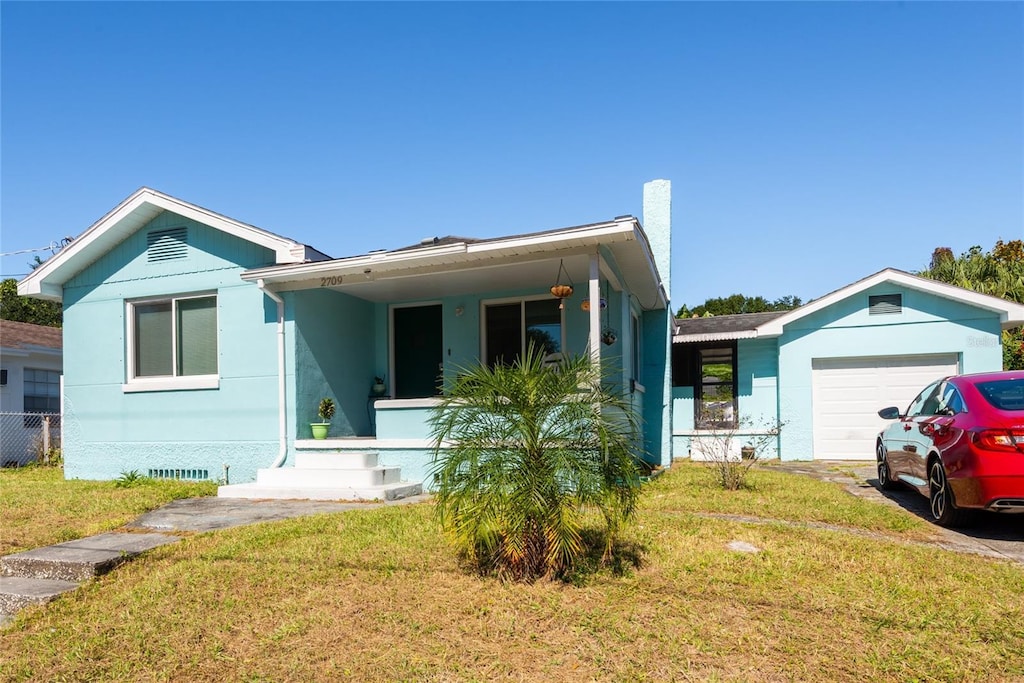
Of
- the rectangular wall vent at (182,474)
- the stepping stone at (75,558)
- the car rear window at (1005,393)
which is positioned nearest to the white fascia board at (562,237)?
the car rear window at (1005,393)

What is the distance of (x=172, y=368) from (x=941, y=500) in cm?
1107

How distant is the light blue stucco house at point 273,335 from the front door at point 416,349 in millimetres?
28

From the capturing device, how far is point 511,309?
35.5 ft

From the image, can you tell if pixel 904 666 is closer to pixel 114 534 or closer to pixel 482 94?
pixel 114 534

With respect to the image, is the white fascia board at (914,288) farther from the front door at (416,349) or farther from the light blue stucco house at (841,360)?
the front door at (416,349)

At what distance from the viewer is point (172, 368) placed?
10.6 meters

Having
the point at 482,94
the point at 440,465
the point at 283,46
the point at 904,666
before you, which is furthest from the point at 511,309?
the point at 904,666

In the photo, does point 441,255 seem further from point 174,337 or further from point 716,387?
point 716,387

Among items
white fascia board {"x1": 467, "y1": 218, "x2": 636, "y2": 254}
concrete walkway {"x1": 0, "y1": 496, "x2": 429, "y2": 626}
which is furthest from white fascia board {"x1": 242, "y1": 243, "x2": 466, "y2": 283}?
concrete walkway {"x1": 0, "y1": 496, "x2": 429, "y2": 626}

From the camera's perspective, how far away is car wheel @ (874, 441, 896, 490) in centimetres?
811

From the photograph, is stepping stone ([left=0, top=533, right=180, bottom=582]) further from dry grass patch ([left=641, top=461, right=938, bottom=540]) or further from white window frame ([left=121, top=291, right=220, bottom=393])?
dry grass patch ([left=641, top=461, right=938, bottom=540])

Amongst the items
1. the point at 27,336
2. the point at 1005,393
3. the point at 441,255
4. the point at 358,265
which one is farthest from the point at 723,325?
the point at 27,336

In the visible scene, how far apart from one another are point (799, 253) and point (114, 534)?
1918cm

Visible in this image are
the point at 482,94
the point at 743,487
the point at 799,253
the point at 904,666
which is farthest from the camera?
the point at 799,253
